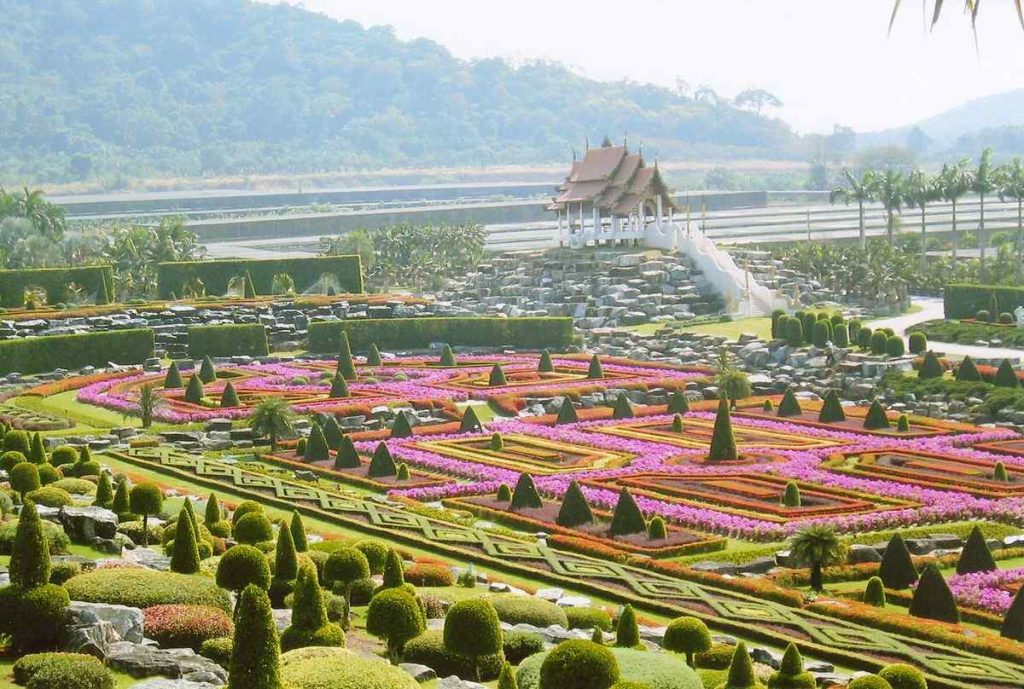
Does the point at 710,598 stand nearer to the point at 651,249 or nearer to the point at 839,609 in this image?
the point at 839,609

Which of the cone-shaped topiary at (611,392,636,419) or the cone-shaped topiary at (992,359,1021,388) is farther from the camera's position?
the cone-shaped topiary at (992,359,1021,388)

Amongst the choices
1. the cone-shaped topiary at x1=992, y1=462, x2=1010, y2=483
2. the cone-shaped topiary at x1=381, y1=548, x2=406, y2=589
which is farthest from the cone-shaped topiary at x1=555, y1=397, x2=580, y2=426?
the cone-shaped topiary at x1=381, y1=548, x2=406, y2=589

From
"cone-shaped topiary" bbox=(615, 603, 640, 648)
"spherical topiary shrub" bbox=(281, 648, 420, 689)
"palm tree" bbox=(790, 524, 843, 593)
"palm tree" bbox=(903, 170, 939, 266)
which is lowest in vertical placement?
"palm tree" bbox=(790, 524, 843, 593)

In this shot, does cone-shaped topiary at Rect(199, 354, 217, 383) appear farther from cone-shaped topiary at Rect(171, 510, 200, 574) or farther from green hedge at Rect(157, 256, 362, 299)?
cone-shaped topiary at Rect(171, 510, 200, 574)

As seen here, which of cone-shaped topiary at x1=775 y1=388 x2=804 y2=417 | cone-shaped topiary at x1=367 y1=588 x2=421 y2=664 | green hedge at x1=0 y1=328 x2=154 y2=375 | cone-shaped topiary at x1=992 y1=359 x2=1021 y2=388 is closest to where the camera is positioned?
cone-shaped topiary at x1=367 y1=588 x2=421 y2=664

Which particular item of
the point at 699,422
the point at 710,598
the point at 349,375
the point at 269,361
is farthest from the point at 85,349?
the point at 710,598

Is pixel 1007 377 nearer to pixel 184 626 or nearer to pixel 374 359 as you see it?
pixel 374 359

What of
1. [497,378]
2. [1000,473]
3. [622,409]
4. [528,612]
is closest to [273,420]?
[622,409]
